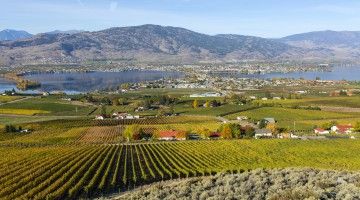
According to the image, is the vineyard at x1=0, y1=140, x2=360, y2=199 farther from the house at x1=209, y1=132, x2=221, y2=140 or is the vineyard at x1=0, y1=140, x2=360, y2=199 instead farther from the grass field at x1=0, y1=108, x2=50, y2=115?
the grass field at x1=0, y1=108, x2=50, y2=115

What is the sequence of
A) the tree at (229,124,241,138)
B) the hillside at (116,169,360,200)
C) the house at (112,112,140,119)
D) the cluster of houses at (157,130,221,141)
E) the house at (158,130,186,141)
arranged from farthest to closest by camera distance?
the house at (112,112,140,119), the tree at (229,124,241,138), the house at (158,130,186,141), the cluster of houses at (157,130,221,141), the hillside at (116,169,360,200)

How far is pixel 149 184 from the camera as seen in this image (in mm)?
50156

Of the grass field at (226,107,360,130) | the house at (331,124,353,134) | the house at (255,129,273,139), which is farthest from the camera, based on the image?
the grass field at (226,107,360,130)

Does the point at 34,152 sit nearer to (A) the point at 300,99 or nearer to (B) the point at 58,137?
(B) the point at 58,137

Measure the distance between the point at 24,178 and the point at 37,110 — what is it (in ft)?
315

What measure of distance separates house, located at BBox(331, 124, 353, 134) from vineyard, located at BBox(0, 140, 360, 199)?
57.6 ft

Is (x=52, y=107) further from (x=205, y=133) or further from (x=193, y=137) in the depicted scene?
(x=205, y=133)

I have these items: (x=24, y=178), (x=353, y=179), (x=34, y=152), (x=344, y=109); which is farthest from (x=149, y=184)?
(x=344, y=109)

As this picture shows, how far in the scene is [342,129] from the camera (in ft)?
325

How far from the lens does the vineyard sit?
156ft

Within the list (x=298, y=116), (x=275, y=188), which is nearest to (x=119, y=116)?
(x=298, y=116)

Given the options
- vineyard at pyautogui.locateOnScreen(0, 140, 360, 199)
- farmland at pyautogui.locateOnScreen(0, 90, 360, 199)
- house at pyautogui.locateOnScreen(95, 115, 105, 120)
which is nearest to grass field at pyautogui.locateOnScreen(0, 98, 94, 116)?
farmland at pyautogui.locateOnScreen(0, 90, 360, 199)

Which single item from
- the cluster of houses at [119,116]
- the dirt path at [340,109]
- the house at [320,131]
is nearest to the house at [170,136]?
the house at [320,131]

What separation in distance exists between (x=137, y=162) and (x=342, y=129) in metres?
52.3
